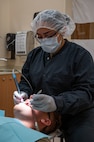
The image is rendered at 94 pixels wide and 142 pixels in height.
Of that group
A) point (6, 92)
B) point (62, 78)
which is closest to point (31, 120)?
point (62, 78)

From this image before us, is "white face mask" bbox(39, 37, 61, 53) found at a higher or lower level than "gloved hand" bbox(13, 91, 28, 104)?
higher

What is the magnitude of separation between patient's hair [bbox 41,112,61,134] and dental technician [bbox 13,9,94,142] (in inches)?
1.8

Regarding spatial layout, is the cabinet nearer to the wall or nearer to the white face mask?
the wall

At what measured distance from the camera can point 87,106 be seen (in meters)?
1.51

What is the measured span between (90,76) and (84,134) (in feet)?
1.27

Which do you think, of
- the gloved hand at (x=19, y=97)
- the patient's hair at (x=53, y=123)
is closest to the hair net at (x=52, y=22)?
the gloved hand at (x=19, y=97)

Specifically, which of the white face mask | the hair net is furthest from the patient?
the hair net

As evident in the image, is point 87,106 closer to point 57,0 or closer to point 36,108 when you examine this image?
point 36,108

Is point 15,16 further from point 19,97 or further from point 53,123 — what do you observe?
point 53,123

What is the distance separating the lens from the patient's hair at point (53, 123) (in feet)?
4.86

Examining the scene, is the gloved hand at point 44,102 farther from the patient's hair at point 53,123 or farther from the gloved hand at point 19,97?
the gloved hand at point 19,97

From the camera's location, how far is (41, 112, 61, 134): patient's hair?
58.4 inches

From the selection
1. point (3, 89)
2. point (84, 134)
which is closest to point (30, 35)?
point (3, 89)

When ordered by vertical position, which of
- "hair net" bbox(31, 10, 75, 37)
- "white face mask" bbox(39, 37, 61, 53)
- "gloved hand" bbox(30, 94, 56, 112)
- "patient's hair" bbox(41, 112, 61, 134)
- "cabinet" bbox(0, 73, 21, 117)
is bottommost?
"cabinet" bbox(0, 73, 21, 117)
